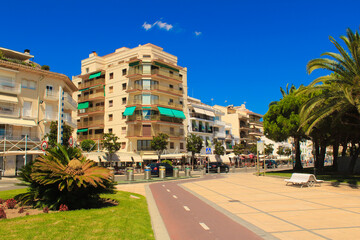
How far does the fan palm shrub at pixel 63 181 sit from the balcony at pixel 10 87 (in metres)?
28.8

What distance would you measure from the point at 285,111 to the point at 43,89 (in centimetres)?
2912

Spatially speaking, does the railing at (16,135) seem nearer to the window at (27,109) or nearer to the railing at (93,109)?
the window at (27,109)

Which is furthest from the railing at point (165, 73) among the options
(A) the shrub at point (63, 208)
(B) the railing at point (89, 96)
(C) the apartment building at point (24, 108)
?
(A) the shrub at point (63, 208)

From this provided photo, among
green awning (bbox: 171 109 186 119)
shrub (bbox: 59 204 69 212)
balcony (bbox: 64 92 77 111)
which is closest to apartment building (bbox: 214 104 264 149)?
green awning (bbox: 171 109 186 119)

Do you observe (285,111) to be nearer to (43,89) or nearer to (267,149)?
(43,89)

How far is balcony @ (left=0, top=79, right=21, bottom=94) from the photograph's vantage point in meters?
34.6

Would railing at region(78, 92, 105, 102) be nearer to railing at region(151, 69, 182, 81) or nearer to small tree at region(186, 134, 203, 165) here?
railing at region(151, 69, 182, 81)

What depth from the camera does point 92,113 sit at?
58.2 m

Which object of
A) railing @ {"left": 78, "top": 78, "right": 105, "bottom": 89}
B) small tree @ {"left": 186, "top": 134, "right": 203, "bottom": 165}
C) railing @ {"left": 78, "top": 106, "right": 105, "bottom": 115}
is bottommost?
small tree @ {"left": 186, "top": 134, "right": 203, "bottom": 165}

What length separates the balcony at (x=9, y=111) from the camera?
1362 inches

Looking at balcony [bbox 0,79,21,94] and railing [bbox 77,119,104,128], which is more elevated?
balcony [bbox 0,79,21,94]

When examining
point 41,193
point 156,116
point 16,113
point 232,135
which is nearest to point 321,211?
point 41,193

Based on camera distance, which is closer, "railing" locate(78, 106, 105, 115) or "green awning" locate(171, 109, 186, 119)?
"green awning" locate(171, 109, 186, 119)

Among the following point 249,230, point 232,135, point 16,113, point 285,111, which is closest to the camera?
point 249,230
